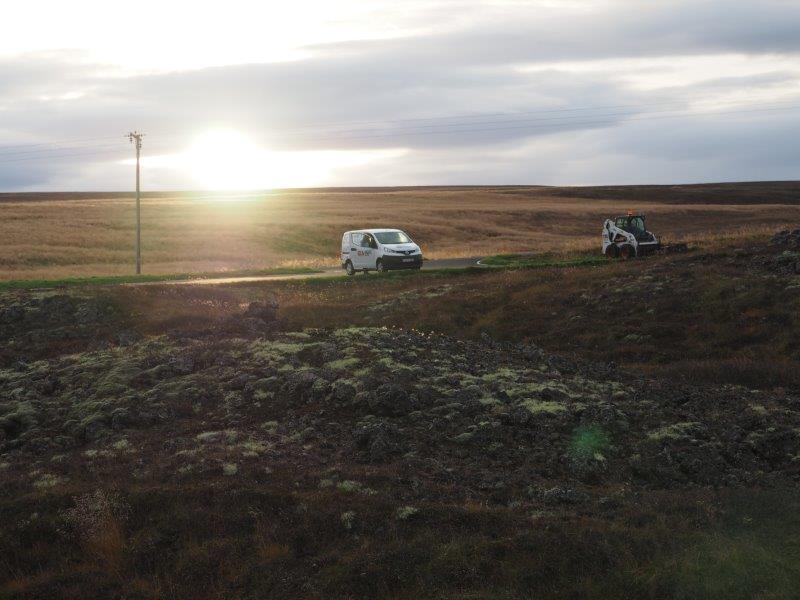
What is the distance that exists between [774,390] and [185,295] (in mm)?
22118

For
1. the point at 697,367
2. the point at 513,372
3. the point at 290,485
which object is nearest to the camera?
the point at 290,485

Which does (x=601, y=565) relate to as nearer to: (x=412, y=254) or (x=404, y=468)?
(x=404, y=468)

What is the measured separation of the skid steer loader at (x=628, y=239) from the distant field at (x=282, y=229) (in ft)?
23.2

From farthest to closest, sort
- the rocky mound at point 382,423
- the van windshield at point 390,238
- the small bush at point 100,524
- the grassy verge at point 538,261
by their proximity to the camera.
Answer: the van windshield at point 390,238, the grassy verge at point 538,261, the rocky mound at point 382,423, the small bush at point 100,524

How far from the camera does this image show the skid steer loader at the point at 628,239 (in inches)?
1659

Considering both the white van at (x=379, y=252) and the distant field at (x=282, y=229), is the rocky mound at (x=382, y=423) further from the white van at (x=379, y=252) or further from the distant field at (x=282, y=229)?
the distant field at (x=282, y=229)

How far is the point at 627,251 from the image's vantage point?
42750mm

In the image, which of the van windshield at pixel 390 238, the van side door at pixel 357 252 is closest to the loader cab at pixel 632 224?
the van windshield at pixel 390 238

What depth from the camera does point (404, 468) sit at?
41.1 ft

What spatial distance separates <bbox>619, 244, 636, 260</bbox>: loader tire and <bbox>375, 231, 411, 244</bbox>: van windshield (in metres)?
11.2

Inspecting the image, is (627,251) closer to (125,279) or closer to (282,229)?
(125,279)

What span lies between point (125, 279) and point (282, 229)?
42.0 m

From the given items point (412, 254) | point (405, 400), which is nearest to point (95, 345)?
point (405, 400)

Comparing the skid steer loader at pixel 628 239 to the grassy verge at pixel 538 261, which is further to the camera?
the skid steer loader at pixel 628 239
